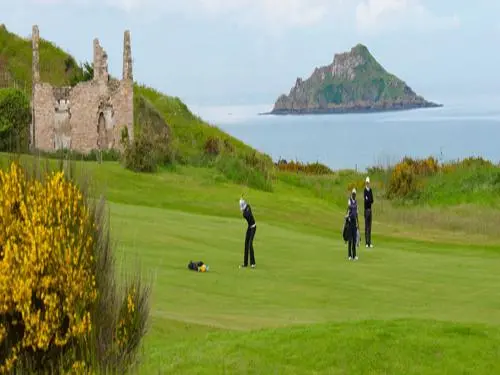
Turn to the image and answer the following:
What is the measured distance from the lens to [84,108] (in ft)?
225

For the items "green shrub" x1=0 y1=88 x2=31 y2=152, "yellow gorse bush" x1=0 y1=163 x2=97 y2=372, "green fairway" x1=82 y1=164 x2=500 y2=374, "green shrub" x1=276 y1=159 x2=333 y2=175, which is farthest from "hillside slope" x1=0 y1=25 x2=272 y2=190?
"yellow gorse bush" x1=0 y1=163 x2=97 y2=372

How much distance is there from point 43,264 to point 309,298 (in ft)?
43.5

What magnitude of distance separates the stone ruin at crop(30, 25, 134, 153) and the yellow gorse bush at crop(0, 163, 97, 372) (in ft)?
187

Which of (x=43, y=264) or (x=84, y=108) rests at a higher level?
(x=84, y=108)

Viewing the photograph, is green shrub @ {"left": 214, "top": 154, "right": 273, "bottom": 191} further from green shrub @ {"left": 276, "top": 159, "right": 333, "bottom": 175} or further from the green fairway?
green shrub @ {"left": 276, "top": 159, "right": 333, "bottom": 175}

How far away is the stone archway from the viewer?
6912 centimetres

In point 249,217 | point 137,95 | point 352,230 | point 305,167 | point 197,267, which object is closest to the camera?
point 197,267

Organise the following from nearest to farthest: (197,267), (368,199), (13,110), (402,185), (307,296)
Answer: (307,296) → (197,267) → (368,199) → (13,110) → (402,185)

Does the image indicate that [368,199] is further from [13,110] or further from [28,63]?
[28,63]

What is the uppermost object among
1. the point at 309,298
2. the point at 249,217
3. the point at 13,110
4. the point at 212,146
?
the point at 13,110

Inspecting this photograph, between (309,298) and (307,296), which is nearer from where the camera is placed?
(309,298)

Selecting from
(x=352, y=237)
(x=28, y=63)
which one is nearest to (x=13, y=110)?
(x=28, y=63)

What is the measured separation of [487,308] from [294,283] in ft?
16.2

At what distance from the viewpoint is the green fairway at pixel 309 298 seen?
642 inches
